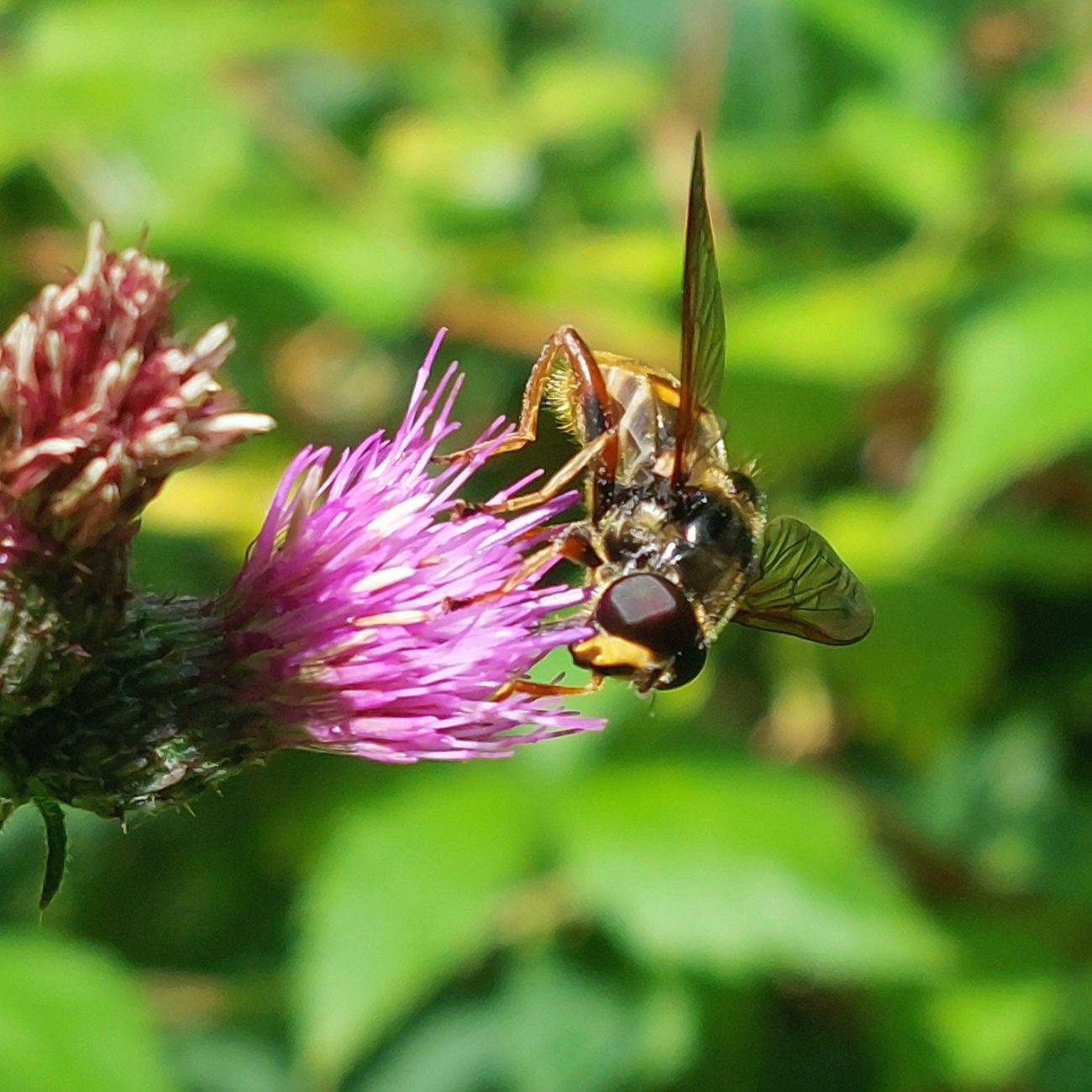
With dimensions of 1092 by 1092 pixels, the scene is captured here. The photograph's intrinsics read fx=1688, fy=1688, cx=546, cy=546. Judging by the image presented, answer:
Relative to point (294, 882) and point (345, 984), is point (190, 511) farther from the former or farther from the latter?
point (345, 984)

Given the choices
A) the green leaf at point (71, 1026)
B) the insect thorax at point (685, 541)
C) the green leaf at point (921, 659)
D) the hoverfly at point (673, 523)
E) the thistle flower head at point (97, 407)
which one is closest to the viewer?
the thistle flower head at point (97, 407)

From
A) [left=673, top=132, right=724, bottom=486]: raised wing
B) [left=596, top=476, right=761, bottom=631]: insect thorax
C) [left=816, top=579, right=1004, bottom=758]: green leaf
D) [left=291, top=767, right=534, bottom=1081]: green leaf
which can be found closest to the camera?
[left=673, top=132, right=724, bottom=486]: raised wing

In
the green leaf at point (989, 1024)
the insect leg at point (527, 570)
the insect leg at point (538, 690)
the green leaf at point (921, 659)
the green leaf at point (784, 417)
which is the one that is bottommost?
the green leaf at point (989, 1024)

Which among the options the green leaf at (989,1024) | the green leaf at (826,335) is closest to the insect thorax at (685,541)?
the green leaf at (826,335)

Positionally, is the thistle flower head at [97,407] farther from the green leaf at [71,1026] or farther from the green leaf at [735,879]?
the green leaf at [735,879]

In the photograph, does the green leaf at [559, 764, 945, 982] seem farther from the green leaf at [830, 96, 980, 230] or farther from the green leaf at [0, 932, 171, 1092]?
the green leaf at [830, 96, 980, 230]

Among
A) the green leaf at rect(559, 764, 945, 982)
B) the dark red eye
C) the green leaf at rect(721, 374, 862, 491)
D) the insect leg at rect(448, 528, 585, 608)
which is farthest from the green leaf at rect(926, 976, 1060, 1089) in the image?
the insect leg at rect(448, 528, 585, 608)

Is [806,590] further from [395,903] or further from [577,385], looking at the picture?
[395,903]

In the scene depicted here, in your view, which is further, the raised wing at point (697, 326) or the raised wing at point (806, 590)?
the raised wing at point (806, 590)
